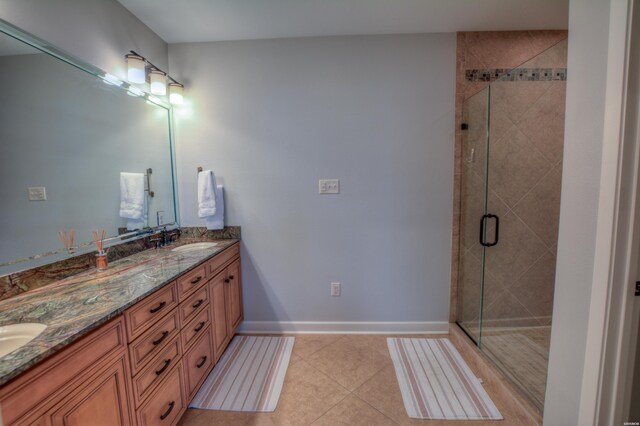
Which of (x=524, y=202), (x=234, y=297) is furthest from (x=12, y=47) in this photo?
(x=524, y=202)

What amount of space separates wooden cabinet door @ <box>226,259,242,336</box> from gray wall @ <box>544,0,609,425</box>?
2.01 metres

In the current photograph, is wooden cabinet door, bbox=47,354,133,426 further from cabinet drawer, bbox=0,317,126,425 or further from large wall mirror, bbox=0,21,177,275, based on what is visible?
large wall mirror, bbox=0,21,177,275

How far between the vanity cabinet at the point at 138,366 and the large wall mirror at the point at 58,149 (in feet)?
2.17

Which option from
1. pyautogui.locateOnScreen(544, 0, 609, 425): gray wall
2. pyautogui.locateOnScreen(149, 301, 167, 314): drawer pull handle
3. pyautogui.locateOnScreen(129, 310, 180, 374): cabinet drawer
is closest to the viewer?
pyautogui.locateOnScreen(544, 0, 609, 425): gray wall

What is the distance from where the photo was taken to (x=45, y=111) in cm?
129

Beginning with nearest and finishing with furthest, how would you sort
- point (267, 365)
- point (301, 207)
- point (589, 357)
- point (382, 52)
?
point (589, 357)
point (267, 365)
point (382, 52)
point (301, 207)

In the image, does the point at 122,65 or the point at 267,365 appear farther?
the point at 267,365

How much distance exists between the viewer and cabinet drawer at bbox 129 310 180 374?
107 centimetres

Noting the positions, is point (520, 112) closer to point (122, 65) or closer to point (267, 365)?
point (267, 365)

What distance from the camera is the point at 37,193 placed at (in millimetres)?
1260

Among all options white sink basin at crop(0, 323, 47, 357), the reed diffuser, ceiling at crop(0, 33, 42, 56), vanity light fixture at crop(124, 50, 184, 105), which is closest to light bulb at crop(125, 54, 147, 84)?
vanity light fixture at crop(124, 50, 184, 105)

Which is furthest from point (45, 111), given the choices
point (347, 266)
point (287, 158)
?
point (347, 266)

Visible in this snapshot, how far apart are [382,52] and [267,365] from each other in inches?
104

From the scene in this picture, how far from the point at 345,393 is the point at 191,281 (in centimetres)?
121
